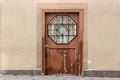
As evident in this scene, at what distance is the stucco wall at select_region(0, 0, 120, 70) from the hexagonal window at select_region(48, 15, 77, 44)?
0.43 m

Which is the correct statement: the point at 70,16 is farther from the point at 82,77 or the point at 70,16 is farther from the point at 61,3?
the point at 82,77

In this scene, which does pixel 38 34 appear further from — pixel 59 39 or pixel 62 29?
pixel 62 29

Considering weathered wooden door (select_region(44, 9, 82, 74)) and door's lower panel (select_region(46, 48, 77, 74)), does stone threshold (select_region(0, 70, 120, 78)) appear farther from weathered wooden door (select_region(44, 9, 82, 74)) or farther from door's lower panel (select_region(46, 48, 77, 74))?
door's lower panel (select_region(46, 48, 77, 74))

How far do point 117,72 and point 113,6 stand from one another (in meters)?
2.24

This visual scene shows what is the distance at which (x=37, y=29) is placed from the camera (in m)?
15.6

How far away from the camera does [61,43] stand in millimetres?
15797

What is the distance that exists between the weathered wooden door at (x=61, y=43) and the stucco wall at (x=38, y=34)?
13.7 inches

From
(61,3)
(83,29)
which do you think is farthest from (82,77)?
(61,3)

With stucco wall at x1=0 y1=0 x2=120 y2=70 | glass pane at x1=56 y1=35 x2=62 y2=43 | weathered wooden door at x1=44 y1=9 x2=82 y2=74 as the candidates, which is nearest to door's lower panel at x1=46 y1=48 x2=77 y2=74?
weathered wooden door at x1=44 y1=9 x2=82 y2=74

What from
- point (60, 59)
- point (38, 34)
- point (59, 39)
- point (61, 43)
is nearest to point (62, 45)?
point (61, 43)

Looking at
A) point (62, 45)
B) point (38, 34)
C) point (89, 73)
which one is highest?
point (38, 34)

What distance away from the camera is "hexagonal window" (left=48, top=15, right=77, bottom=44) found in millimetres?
15781

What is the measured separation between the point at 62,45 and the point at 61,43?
78 mm

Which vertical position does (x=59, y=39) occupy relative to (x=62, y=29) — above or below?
below
